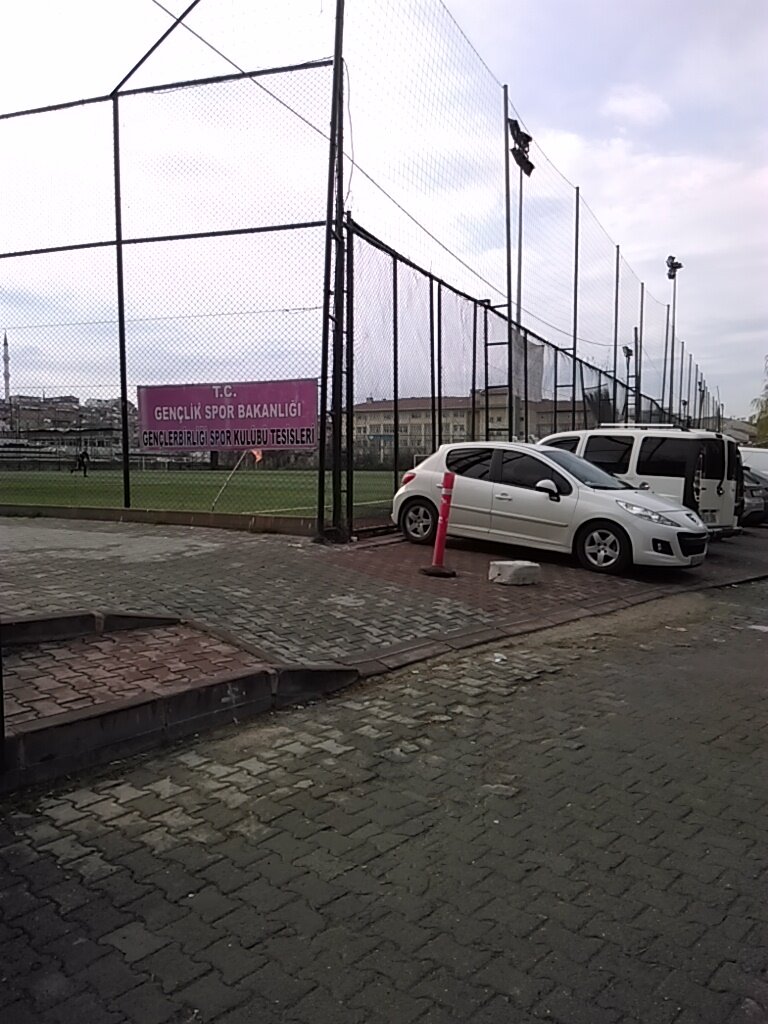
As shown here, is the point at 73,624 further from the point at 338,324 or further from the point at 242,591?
the point at 338,324

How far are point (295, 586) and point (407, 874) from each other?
5.02 metres

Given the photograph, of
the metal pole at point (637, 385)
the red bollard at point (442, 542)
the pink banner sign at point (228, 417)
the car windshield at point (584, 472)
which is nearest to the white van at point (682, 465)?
the car windshield at point (584, 472)

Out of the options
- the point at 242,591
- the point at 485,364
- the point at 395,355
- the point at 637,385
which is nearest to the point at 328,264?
the point at 395,355

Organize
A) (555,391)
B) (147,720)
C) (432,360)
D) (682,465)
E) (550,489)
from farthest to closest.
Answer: (555,391) < (432,360) < (682,465) < (550,489) < (147,720)

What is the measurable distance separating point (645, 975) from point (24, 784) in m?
2.81

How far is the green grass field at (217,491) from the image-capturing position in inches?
521

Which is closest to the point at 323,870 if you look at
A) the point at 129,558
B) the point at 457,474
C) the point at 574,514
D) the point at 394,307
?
the point at 129,558

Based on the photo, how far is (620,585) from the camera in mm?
9500

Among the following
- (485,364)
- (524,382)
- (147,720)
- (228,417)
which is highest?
(485,364)

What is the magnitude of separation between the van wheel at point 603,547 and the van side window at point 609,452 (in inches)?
109

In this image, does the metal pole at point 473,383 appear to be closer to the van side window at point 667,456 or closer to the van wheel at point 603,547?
the van side window at point 667,456

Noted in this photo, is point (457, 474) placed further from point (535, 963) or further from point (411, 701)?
point (535, 963)

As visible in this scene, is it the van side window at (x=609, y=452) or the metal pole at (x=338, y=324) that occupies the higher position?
the metal pole at (x=338, y=324)

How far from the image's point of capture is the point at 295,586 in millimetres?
7992
